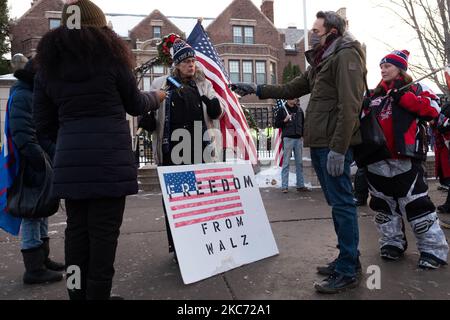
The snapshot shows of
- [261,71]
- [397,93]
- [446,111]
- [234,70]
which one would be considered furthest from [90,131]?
[261,71]

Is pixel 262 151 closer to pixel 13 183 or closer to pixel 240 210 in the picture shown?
pixel 240 210

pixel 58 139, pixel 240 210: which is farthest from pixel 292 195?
pixel 58 139

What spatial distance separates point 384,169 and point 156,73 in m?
26.3

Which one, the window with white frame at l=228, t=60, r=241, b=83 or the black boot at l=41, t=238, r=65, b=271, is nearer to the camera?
the black boot at l=41, t=238, r=65, b=271

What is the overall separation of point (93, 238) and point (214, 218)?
133 cm

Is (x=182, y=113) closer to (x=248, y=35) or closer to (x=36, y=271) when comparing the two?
(x=36, y=271)

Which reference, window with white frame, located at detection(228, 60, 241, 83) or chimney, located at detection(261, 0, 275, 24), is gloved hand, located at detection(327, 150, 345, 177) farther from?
chimney, located at detection(261, 0, 275, 24)

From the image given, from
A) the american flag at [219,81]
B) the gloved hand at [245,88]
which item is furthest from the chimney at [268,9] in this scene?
the gloved hand at [245,88]

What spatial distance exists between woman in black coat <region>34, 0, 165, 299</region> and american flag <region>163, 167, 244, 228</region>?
34.1 inches

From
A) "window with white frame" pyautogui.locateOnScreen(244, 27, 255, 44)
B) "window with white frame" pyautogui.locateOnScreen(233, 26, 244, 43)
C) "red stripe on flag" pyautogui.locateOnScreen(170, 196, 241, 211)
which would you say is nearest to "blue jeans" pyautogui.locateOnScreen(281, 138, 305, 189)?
"red stripe on flag" pyautogui.locateOnScreen(170, 196, 241, 211)

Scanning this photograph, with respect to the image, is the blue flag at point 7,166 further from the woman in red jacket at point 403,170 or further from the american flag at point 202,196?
the woman in red jacket at point 403,170

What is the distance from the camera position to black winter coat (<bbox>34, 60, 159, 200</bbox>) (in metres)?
2.25

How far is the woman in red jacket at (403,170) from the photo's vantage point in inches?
134

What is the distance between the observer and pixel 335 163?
2789 mm
